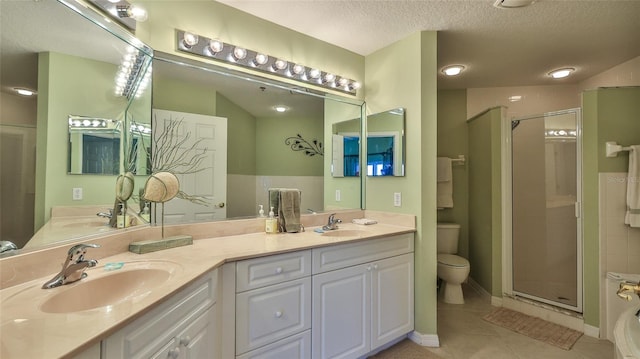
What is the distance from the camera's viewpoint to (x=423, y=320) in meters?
2.03

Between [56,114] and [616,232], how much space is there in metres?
3.74

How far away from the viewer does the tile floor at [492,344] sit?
1910 millimetres

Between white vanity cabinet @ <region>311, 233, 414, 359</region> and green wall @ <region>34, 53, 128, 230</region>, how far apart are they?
1.19 metres

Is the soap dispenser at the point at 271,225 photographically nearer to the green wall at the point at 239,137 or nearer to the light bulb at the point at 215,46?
the green wall at the point at 239,137

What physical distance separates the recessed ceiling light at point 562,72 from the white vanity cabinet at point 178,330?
12.2ft

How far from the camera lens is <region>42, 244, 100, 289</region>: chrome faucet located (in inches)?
36.1

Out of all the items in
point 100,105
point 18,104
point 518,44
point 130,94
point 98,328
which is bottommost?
point 98,328

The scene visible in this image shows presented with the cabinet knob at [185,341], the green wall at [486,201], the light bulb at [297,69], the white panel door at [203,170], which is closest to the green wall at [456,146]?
the green wall at [486,201]

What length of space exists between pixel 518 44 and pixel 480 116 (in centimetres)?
88

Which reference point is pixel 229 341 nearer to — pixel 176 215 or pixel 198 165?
pixel 176 215

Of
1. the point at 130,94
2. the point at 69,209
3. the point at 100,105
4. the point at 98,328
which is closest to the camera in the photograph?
the point at 98,328

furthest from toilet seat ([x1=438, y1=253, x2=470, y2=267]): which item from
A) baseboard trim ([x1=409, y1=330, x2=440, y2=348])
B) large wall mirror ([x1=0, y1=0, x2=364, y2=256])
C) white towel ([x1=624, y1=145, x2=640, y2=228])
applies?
white towel ([x1=624, y1=145, x2=640, y2=228])

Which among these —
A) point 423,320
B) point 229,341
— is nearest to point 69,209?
point 229,341

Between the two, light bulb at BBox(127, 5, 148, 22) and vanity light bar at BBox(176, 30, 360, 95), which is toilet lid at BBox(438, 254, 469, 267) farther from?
light bulb at BBox(127, 5, 148, 22)
